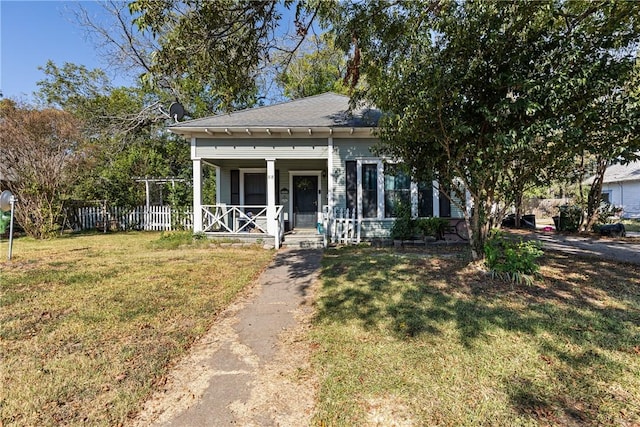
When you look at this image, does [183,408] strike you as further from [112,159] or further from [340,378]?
[112,159]

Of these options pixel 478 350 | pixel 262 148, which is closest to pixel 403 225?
pixel 262 148

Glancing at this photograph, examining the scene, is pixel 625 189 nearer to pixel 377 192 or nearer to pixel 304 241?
pixel 377 192

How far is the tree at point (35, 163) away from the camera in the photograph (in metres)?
10.7

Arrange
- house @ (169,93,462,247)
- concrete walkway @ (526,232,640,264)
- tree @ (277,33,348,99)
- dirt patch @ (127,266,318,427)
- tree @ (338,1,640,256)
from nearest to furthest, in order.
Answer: dirt patch @ (127,266,318,427), tree @ (338,1,640,256), concrete walkway @ (526,232,640,264), house @ (169,93,462,247), tree @ (277,33,348,99)

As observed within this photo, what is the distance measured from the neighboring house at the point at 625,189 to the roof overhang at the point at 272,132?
2047cm

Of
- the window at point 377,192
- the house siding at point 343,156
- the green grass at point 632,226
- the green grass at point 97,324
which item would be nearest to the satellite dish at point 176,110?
the house siding at point 343,156

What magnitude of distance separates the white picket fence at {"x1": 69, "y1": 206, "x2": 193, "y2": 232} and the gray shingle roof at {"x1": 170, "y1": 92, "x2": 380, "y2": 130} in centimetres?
490

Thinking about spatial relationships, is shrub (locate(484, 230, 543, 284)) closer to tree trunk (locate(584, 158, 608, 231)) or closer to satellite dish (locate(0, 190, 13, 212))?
tree trunk (locate(584, 158, 608, 231))

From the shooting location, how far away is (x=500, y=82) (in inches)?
184

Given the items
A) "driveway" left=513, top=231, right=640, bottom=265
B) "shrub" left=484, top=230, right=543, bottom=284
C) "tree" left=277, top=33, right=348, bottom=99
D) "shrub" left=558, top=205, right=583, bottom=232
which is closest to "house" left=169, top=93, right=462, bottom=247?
"driveway" left=513, top=231, right=640, bottom=265

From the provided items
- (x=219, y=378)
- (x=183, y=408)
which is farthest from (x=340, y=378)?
(x=183, y=408)

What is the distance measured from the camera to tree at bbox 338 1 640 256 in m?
4.38

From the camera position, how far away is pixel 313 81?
22219mm

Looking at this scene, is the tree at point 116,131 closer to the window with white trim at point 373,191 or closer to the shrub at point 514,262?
the window with white trim at point 373,191
